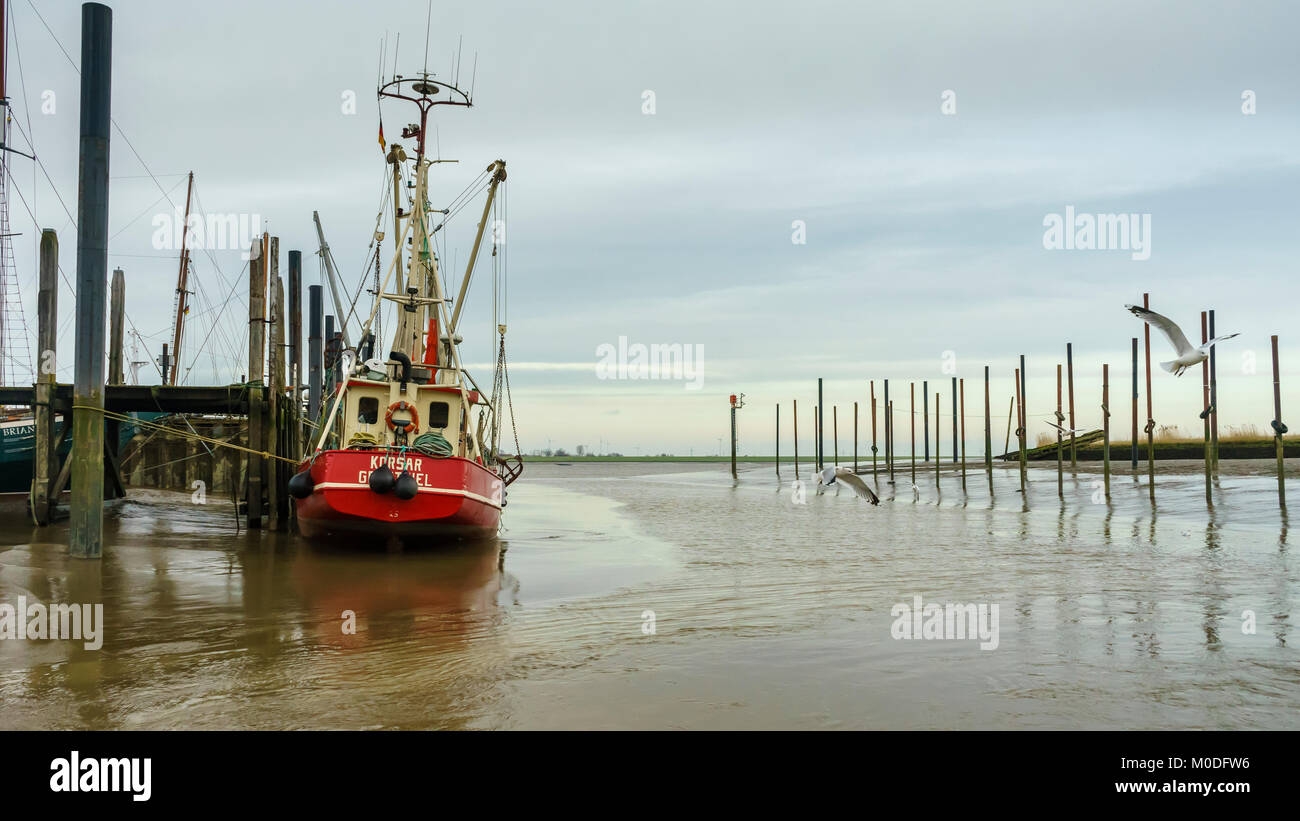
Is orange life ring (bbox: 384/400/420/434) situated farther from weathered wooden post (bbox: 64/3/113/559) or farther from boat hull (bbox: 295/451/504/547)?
weathered wooden post (bbox: 64/3/113/559)

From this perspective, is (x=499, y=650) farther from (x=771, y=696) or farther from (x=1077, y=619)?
(x=1077, y=619)

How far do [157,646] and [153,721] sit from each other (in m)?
2.59

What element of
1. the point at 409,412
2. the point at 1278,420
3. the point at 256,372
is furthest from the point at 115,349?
the point at 1278,420

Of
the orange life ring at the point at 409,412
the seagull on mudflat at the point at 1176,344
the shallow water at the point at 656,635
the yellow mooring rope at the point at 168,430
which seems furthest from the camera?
the orange life ring at the point at 409,412

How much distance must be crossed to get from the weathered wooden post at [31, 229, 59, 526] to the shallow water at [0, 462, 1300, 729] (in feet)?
2.64

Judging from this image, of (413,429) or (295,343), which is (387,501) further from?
(295,343)

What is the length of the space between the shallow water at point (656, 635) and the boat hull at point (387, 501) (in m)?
0.58

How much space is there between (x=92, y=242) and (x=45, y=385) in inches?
310

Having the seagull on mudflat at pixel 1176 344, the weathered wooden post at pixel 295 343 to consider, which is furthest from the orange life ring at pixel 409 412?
the seagull on mudflat at pixel 1176 344

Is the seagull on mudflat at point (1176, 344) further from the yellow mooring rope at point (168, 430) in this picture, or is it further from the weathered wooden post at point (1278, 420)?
the yellow mooring rope at point (168, 430)

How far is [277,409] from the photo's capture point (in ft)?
65.4

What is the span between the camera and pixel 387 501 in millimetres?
15523

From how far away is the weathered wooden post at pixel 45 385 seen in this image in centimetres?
1794
